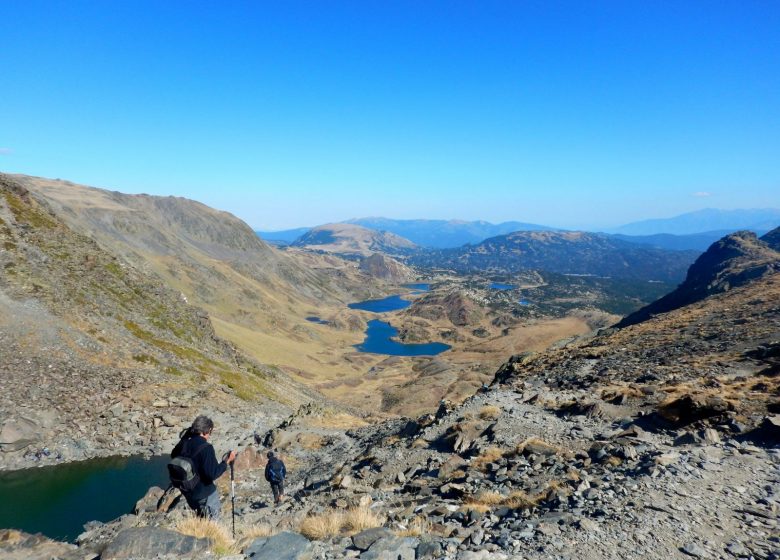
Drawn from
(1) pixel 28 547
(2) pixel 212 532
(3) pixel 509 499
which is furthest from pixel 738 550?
(1) pixel 28 547

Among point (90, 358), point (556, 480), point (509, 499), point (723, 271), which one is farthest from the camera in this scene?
point (723, 271)

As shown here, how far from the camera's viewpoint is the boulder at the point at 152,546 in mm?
8906

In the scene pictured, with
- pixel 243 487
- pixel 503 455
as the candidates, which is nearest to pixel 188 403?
pixel 243 487

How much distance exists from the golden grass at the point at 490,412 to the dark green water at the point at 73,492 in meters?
26.5

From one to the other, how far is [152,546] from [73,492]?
3490 cm

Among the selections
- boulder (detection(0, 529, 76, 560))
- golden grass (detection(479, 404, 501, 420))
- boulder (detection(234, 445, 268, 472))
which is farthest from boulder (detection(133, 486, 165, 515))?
golden grass (detection(479, 404, 501, 420))

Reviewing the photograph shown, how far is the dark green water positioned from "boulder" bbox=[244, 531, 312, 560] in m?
27.1

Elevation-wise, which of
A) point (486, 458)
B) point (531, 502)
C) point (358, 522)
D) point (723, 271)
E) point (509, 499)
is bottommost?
point (723, 271)

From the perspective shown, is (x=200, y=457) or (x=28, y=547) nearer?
(x=28, y=547)

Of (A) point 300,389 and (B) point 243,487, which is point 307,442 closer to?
(B) point 243,487

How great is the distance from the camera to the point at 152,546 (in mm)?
9094

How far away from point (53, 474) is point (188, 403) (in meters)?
13.4

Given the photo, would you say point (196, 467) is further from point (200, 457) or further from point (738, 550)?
point (738, 550)

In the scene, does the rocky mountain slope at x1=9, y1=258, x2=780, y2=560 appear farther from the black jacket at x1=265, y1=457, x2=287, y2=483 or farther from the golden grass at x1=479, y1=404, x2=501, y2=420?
the black jacket at x1=265, y1=457, x2=287, y2=483
